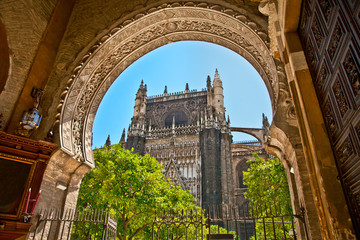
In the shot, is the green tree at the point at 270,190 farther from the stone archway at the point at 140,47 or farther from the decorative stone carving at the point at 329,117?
the decorative stone carving at the point at 329,117

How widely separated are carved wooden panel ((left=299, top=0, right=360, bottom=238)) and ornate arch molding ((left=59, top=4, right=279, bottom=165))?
2203mm

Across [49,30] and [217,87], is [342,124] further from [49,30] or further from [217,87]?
[217,87]

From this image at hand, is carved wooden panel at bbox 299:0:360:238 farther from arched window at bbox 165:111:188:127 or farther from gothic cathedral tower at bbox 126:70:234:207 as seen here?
arched window at bbox 165:111:188:127

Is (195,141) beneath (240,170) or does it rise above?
above

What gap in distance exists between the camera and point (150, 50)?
6484 millimetres

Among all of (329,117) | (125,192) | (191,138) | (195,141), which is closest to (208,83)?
(191,138)

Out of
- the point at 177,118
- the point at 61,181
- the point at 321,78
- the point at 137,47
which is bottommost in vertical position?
the point at 61,181

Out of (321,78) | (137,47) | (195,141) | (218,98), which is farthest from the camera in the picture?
(218,98)

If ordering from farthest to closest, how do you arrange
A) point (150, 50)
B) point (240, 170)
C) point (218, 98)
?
point (218, 98) → point (240, 170) → point (150, 50)

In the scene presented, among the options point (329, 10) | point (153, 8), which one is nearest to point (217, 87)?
point (153, 8)

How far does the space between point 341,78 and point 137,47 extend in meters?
4.98

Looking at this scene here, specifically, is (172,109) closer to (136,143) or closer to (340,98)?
(136,143)

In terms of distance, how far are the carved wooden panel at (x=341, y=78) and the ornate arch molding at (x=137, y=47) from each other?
2203mm

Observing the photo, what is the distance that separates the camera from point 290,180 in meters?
4.06
